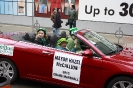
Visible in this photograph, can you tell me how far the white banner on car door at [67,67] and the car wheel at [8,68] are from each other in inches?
41.1

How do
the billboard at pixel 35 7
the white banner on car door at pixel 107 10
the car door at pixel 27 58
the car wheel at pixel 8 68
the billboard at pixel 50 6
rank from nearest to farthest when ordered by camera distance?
1. the car door at pixel 27 58
2. the car wheel at pixel 8 68
3. the white banner on car door at pixel 107 10
4. the billboard at pixel 50 6
5. the billboard at pixel 35 7

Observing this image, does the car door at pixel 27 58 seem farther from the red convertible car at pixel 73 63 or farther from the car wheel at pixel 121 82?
the car wheel at pixel 121 82

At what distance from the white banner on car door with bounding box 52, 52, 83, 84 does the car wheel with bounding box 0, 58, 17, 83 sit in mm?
1044

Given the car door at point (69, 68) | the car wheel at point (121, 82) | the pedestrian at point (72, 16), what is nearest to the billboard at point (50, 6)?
the pedestrian at point (72, 16)

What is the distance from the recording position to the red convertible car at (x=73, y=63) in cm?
486

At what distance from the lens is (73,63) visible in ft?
16.8

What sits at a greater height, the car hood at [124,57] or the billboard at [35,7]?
the billboard at [35,7]

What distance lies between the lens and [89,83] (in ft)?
16.6

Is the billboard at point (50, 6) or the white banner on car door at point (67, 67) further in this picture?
the billboard at point (50, 6)

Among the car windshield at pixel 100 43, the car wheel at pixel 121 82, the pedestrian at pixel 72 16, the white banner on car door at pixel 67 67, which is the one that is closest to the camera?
the car wheel at pixel 121 82

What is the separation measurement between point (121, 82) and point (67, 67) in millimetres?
1136

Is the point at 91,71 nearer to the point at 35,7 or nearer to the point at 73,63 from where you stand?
the point at 73,63

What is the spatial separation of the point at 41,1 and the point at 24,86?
12.5 metres

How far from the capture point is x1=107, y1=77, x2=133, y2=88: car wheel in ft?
15.5
